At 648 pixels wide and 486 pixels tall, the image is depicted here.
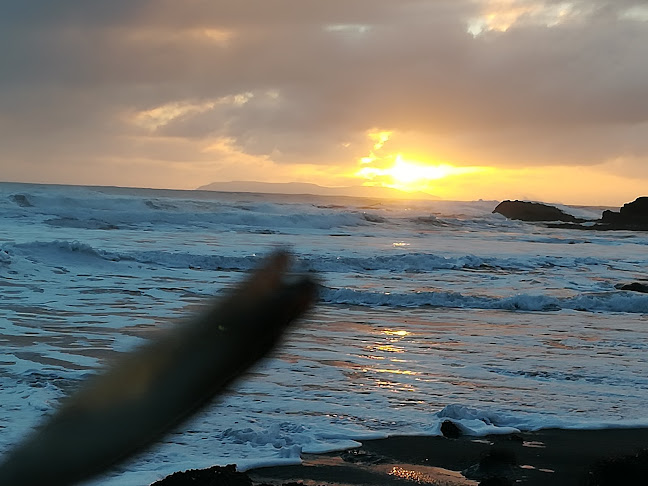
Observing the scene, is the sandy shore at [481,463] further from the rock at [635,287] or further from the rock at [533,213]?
the rock at [533,213]

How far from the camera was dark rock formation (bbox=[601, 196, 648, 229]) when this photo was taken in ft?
190

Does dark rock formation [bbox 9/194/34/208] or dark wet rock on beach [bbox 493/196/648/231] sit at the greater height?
dark wet rock on beach [bbox 493/196/648/231]

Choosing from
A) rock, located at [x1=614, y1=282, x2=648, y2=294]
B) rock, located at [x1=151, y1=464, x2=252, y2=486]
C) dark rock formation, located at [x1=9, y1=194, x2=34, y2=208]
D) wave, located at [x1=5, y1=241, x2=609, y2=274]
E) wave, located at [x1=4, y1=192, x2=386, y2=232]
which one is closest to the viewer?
rock, located at [x1=151, y1=464, x2=252, y2=486]

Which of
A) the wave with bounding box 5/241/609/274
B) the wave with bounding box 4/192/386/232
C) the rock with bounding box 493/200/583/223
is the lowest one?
the wave with bounding box 5/241/609/274

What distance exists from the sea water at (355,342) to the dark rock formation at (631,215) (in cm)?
3316

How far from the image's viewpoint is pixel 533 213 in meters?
69.9

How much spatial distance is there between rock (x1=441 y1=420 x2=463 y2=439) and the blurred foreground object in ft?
19.3

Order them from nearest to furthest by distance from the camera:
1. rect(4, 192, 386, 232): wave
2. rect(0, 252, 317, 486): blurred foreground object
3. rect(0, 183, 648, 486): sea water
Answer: rect(0, 252, 317, 486): blurred foreground object < rect(0, 183, 648, 486): sea water < rect(4, 192, 386, 232): wave

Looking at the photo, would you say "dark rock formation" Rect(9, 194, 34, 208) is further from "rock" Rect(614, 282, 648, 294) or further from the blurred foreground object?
the blurred foreground object

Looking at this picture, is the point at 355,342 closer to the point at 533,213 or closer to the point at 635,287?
the point at 635,287

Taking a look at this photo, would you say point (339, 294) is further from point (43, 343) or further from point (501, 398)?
point (501, 398)

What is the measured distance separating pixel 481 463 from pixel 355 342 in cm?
497

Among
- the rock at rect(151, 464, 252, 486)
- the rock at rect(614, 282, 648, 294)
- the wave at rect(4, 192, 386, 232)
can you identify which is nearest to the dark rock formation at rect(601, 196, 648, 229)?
the wave at rect(4, 192, 386, 232)

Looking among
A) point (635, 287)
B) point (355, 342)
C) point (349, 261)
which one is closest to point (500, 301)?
point (635, 287)
